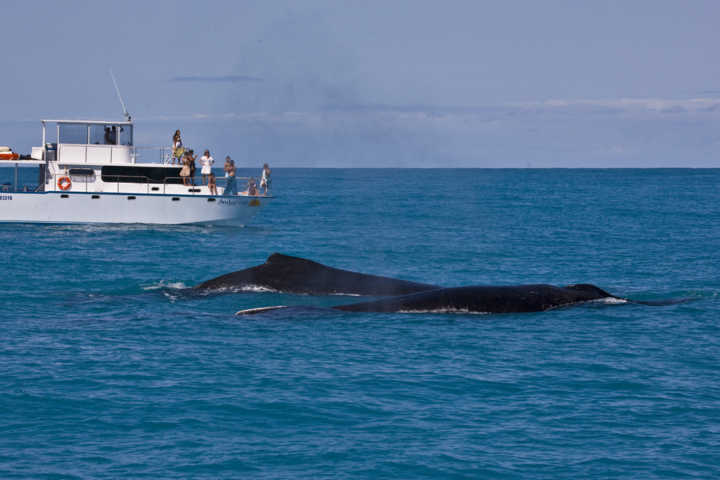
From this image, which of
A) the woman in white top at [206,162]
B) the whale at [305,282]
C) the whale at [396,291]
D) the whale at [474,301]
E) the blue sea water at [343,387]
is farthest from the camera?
the woman in white top at [206,162]

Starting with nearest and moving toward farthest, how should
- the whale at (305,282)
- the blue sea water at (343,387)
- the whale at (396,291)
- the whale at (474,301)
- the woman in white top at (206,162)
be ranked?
the blue sea water at (343,387) → the whale at (474,301) → the whale at (396,291) → the whale at (305,282) → the woman in white top at (206,162)

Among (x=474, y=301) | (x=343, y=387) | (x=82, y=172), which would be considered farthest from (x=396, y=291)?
(x=82, y=172)

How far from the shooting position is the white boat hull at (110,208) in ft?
166

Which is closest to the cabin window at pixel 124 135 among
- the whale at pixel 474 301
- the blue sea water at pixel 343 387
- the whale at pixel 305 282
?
the blue sea water at pixel 343 387

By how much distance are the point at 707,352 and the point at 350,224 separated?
44.8 m

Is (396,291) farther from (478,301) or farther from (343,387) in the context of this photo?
(343,387)

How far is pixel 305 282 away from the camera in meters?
24.6

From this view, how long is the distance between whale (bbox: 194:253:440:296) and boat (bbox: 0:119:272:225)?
26.4 m

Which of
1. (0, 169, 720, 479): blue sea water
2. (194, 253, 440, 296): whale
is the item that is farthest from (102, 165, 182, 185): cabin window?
(194, 253, 440, 296): whale

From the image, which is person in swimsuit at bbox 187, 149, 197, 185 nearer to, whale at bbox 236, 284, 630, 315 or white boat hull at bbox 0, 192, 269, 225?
white boat hull at bbox 0, 192, 269, 225

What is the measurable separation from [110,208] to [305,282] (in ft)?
96.9

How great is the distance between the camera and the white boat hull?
166ft

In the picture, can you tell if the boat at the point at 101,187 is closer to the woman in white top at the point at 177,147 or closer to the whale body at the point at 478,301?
the woman in white top at the point at 177,147

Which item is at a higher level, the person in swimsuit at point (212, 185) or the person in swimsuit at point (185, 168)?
the person in swimsuit at point (185, 168)
